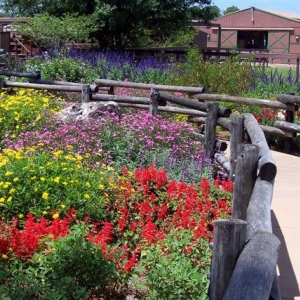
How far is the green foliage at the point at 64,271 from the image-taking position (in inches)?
156

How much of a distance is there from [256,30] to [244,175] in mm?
68046

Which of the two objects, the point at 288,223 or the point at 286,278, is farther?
the point at 288,223

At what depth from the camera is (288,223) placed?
23.2 ft

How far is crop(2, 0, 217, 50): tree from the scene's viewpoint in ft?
100

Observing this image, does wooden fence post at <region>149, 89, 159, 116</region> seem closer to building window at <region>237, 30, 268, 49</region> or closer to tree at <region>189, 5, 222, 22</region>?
tree at <region>189, 5, 222, 22</region>

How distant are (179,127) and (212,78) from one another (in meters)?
7.16

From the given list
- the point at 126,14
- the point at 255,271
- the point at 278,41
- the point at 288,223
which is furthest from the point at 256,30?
the point at 255,271

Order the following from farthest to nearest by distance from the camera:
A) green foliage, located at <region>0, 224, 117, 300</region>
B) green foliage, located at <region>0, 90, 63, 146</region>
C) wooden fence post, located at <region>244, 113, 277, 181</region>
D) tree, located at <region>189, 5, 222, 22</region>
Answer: tree, located at <region>189, 5, 222, 22</region> < green foliage, located at <region>0, 90, 63, 146</region> < wooden fence post, located at <region>244, 113, 277, 181</region> < green foliage, located at <region>0, 224, 117, 300</region>

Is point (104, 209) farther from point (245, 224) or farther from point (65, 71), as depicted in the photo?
point (65, 71)

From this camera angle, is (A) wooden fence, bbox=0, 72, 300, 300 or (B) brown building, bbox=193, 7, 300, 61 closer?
(A) wooden fence, bbox=0, 72, 300, 300

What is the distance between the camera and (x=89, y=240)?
4477 mm

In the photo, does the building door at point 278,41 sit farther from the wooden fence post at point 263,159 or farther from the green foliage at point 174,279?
the green foliage at point 174,279

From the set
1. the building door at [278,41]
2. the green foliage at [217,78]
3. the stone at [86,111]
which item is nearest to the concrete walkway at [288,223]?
the stone at [86,111]

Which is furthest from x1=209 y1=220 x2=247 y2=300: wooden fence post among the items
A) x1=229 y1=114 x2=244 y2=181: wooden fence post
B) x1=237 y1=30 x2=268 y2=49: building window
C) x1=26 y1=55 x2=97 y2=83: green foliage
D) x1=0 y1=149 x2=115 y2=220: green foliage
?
x1=237 y1=30 x2=268 y2=49: building window
